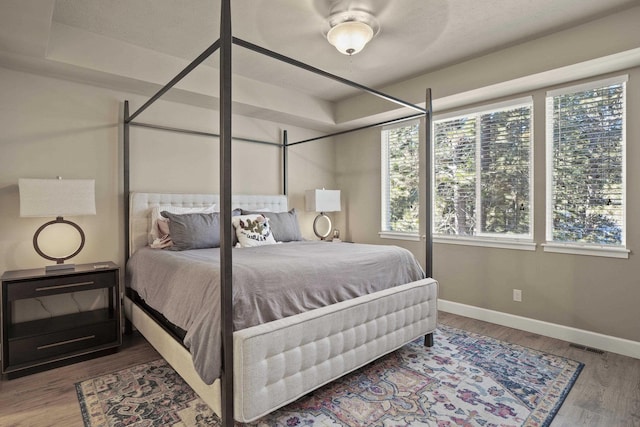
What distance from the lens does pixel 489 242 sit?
3523 millimetres

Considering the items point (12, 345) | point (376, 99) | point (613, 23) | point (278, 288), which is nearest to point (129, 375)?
point (12, 345)

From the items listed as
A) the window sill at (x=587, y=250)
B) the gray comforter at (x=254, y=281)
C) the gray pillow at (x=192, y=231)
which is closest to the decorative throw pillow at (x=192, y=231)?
the gray pillow at (x=192, y=231)

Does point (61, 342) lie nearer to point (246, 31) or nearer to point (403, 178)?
point (246, 31)

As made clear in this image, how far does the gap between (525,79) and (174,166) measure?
3360 mm

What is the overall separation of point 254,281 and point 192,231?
4.27ft

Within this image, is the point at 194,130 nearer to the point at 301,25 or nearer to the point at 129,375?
the point at 301,25

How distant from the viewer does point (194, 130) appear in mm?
3672

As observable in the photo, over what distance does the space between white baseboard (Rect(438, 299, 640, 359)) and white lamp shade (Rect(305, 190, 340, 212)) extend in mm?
1738

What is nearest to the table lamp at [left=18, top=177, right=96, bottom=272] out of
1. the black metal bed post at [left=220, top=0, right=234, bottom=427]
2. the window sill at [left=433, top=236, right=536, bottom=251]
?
the black metal bed post at [left=220, top=0, right=234, bottom=427]

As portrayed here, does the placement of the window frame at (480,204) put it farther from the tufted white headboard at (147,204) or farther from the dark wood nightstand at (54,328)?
the dark wood nightstand at (54,328)

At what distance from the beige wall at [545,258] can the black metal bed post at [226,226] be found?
2478 millimetres

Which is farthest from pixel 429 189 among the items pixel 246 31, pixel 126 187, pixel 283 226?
pixel 126 187

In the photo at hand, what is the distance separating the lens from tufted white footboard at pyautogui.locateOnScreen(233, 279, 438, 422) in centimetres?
167

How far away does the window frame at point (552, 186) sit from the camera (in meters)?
2.75
